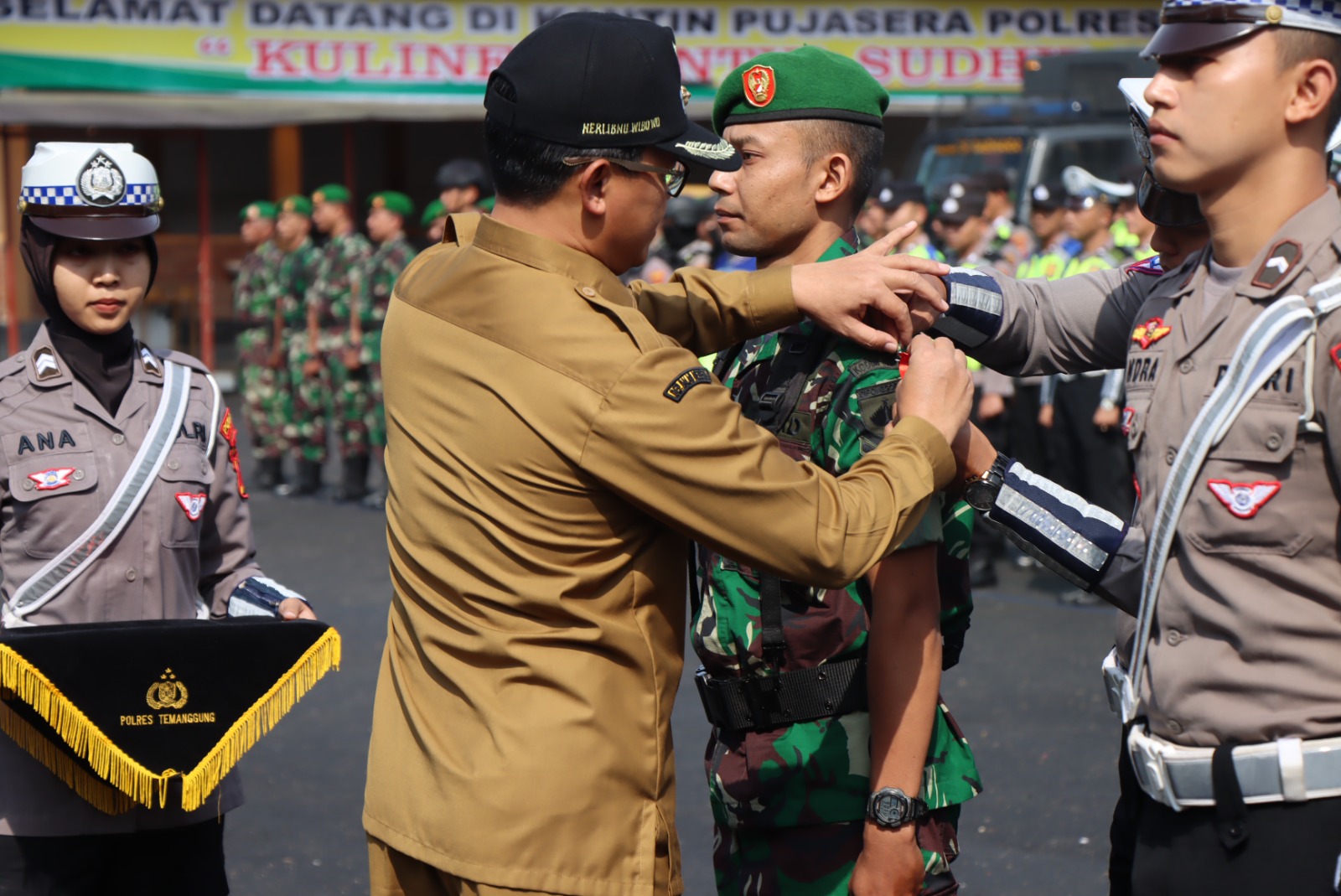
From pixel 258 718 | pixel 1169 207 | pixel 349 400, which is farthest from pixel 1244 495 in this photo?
pixel 349 400

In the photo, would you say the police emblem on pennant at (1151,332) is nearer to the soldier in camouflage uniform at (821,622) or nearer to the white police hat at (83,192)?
the soldier in camouflage uniform at (821,622)

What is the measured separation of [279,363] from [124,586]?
33.6 feet

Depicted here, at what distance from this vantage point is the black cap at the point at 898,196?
42.3ft

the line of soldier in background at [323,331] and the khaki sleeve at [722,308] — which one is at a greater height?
the khaki sleeve at [722,308]

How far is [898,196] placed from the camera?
1293cm

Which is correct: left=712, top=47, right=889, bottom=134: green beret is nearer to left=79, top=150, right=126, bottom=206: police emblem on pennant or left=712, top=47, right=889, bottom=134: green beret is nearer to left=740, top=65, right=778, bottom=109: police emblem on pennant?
left=740, top=65, right=778, bottom=109: police emblem on pennant

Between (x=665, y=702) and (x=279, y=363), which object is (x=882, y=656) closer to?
(x=665, y=702)

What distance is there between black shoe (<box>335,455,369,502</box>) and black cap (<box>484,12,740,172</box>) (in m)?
10.4

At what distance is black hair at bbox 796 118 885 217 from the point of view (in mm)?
3119

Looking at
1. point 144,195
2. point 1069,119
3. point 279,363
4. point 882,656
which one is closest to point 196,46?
point 279,363

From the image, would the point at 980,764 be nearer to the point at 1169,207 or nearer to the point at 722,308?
the point at 1169,207

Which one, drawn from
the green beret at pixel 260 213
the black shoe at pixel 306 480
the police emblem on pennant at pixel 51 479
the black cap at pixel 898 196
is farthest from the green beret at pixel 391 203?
the police emblem on pennant at pixel 51 479

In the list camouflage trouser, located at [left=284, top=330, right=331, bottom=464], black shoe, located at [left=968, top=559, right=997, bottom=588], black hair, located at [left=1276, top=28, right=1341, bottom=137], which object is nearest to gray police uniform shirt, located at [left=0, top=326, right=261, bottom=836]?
black hair, located at [left=1276, top=28, right=1341, bottom=137]

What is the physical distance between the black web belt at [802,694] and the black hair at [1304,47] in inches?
48.7
